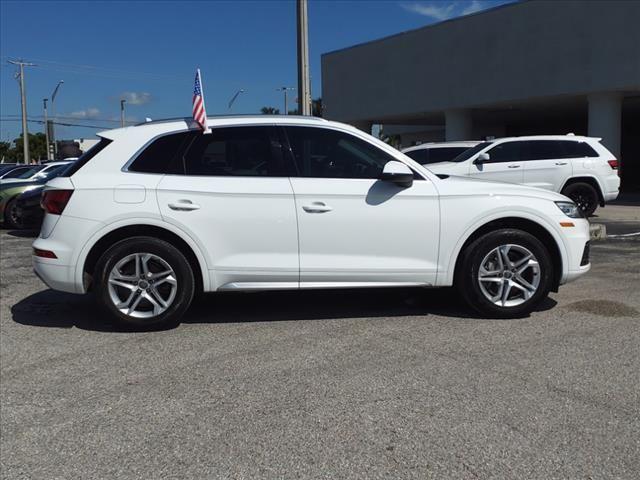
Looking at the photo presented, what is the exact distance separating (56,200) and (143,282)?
101cm

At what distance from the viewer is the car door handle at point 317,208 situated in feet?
17.0

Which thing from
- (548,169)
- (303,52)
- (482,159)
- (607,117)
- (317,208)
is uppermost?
(303,52)

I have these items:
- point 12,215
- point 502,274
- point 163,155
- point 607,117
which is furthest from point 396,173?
point 607,117

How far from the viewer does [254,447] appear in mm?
3213

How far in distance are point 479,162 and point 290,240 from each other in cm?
903

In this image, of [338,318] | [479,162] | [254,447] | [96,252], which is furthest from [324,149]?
[479,162]

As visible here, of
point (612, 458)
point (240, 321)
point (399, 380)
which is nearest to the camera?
point (612, 458)

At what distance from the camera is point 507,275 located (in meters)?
5.42

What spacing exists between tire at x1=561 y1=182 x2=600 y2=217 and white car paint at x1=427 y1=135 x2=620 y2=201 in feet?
0.49

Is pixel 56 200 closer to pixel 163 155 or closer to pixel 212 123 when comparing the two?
pixel 163 155

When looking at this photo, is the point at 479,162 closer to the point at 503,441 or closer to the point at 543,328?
the point at 543,328

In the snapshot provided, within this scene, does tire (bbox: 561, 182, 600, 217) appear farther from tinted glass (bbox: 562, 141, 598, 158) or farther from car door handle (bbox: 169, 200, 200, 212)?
car door handle (bbox: 169, 200, 200, 212)

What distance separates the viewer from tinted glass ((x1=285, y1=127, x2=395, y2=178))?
5.32m

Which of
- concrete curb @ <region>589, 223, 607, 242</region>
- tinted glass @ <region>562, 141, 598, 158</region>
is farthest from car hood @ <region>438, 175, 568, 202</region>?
tinted glass @ <region>562, 141, 598, 158</region>
